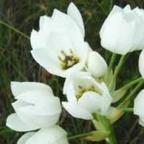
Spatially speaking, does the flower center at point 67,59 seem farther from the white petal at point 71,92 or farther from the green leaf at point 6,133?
the green leaf at point 6,133

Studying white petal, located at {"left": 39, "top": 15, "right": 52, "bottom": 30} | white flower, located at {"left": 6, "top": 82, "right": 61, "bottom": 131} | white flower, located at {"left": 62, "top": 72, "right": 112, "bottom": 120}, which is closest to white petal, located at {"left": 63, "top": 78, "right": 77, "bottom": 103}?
white flower, located at {"left": 62, "top": 72, "right": 112, "bottom": 120}

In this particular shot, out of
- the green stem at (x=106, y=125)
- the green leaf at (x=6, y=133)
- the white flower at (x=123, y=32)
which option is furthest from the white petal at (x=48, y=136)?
the green leaf at (x=6, y=133)

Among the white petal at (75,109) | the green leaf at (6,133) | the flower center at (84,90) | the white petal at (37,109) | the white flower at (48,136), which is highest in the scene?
the flower center at (84,90)

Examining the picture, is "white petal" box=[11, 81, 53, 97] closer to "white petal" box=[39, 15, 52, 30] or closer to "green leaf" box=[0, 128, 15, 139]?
"white petal" box=[39, 15, 52, 30]

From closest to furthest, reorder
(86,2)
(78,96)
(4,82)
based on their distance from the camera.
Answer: (78,96) < (4,82) < (86,2)

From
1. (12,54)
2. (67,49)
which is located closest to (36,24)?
(12,54)

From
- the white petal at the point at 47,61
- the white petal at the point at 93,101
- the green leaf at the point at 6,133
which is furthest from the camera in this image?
the green leaf at the point at 6,133

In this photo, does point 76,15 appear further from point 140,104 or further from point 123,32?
point 140,104

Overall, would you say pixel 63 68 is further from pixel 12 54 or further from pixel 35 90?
pixel 12 54

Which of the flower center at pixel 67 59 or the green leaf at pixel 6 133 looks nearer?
the flower center at pixel 67 59
